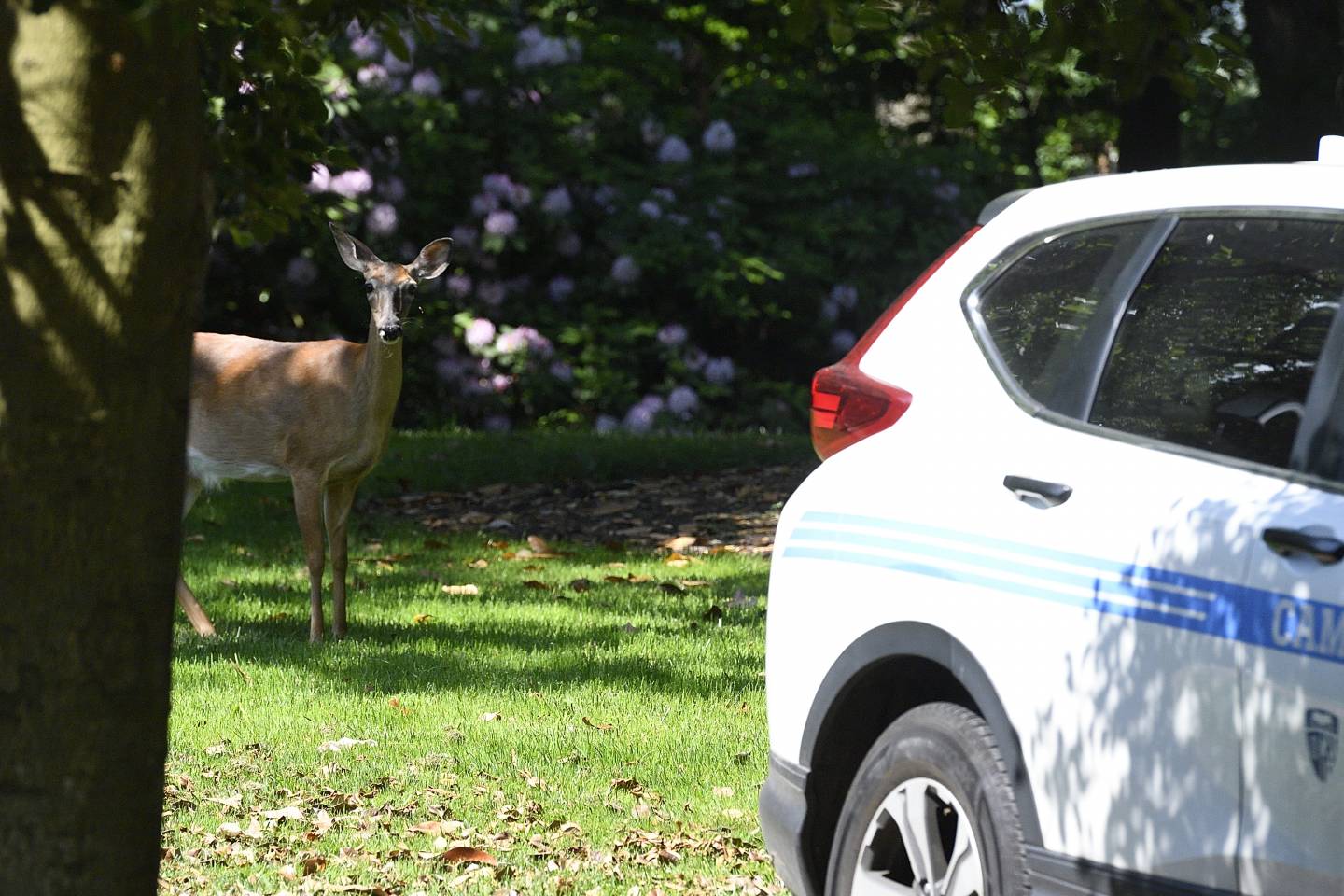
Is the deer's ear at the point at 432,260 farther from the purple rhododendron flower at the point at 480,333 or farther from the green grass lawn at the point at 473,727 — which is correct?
the purple rhododendron flower at the point at 480,333

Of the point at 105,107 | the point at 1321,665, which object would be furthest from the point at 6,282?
the point at 1321,665

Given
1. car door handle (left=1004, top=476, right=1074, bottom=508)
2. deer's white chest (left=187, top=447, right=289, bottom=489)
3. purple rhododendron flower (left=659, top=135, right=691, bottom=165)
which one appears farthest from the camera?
purple rhododendron flower (left=659, top=135, right=691, bottom=165)

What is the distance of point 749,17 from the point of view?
2084cm

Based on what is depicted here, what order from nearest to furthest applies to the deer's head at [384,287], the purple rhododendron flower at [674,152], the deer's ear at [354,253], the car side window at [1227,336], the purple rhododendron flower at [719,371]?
the car side window at [1227,336] → the deer's head at [384,287] → the deer's ear at [354,253] → the purple rhododendron flower at [719,371] → the purple rhododendron flower at [674,152]

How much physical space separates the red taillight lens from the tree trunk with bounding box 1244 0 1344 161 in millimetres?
10234

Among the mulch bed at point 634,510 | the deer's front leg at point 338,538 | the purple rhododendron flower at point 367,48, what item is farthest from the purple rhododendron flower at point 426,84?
the deer's front leg at point 338,538

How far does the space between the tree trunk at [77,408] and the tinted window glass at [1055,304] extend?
179cm

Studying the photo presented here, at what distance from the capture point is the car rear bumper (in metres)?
4.21

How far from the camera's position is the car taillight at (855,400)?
4211mm

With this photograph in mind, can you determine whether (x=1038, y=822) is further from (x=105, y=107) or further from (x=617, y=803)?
(x=617, y=803)

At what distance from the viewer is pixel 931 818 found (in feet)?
12.4

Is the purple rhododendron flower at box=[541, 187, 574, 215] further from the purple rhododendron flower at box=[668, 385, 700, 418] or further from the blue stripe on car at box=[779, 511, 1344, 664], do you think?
the blue stripe on car at box=[779, 511, 1344, 664]

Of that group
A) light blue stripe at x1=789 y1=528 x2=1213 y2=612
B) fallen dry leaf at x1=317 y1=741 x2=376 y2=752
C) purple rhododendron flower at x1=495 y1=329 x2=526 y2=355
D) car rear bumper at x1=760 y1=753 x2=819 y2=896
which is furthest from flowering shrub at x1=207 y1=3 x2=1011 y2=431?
light blue stripe at x1=789 y1=528 x2=1213 y2=612

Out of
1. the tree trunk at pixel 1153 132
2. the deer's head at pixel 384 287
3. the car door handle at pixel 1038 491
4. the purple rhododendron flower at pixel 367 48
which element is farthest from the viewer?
the tree trunk at pixel 1153 132
